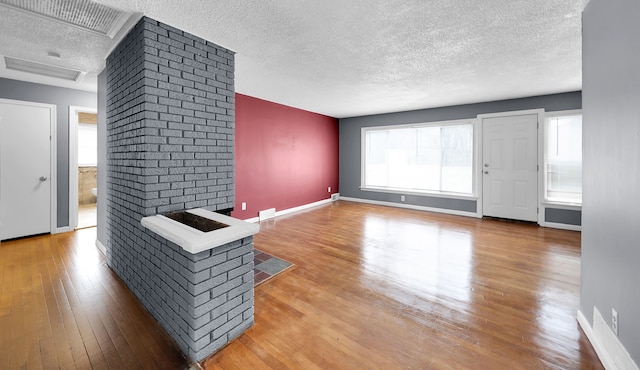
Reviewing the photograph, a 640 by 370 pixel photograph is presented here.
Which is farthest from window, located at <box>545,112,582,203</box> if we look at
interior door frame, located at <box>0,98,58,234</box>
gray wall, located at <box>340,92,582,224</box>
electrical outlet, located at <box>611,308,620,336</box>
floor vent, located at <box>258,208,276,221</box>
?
interior door frame, located at <box>0,98,58,234</box>

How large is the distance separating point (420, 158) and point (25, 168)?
7188 mm

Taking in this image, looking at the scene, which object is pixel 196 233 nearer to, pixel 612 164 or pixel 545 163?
pixel 612 164

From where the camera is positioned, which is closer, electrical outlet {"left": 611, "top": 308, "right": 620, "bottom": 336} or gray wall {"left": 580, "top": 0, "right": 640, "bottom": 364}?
gray wall {"left": 580, "top": 0, "right": 640, "bottom": 364}

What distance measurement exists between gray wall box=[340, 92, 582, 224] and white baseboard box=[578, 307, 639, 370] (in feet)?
12.0

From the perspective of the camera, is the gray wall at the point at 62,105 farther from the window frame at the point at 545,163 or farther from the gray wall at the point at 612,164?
the window frame at the point at 545,163

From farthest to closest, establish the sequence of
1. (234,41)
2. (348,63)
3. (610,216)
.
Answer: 1. (348,63)
2. (234,41)
3. (610,216)

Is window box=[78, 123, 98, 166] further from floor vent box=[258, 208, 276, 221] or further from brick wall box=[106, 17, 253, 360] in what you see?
brick wall box=[106, 17, 253, 360]

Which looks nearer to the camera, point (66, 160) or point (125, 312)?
point (125, 312)

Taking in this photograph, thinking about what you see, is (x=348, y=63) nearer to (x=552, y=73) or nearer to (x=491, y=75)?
(x=491, y=75)

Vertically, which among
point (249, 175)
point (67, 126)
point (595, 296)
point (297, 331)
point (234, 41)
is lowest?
point (297, 331)

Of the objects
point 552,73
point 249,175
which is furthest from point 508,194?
point 249,175

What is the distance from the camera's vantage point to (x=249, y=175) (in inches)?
195

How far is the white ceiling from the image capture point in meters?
2.02

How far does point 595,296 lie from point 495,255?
5.50 ft
